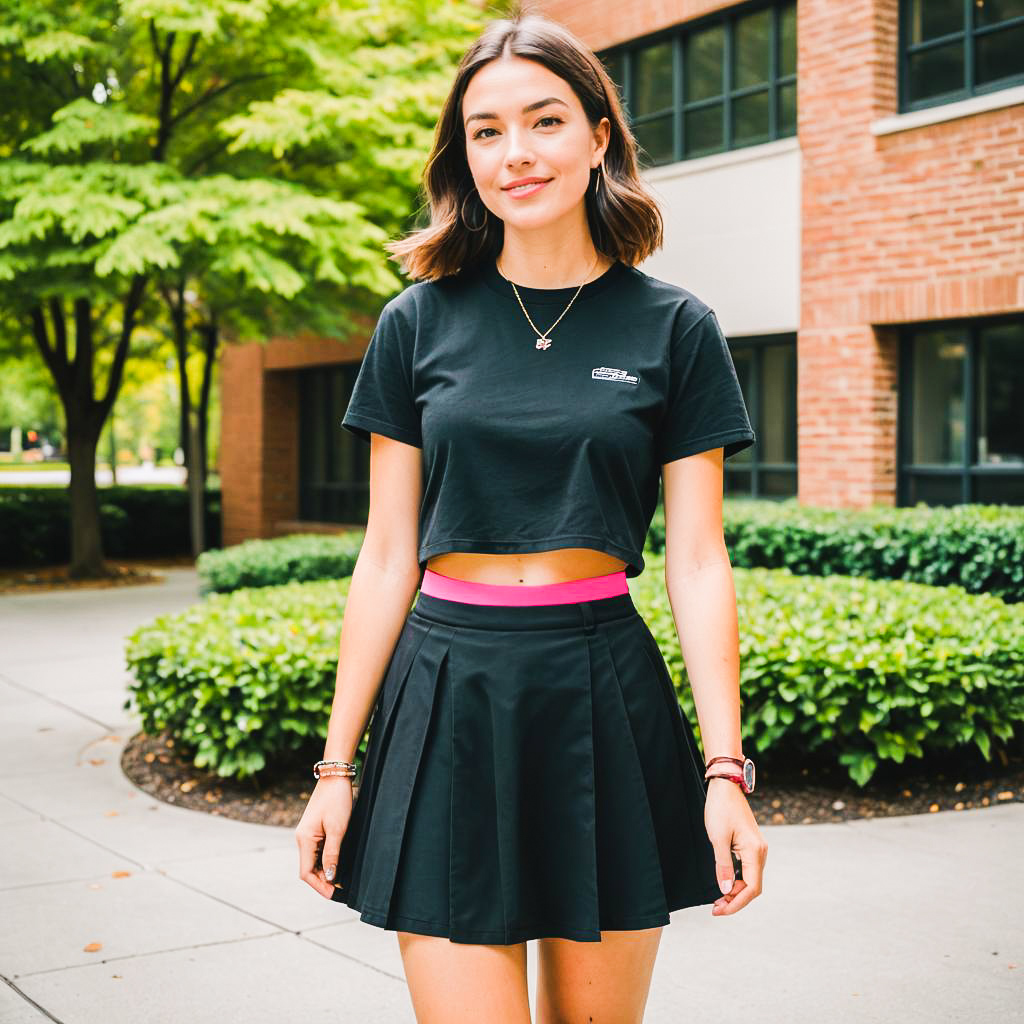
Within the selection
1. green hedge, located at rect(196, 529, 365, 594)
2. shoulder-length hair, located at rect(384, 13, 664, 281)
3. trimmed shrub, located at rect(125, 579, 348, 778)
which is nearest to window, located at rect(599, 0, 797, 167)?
green hedge, located at rect(196, 529, 365, 594)

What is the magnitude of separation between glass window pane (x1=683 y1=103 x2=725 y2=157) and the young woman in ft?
41.3

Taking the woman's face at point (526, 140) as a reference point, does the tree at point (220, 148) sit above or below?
above

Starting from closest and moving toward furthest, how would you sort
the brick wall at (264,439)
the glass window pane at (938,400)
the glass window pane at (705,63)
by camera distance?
the glass window pane at (938,400), the glass window pane at (705,63), the brick wall at (264,439)

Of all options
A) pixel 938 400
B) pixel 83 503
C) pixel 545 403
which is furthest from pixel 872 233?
pixel 545 403

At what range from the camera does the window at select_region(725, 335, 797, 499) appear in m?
13.8

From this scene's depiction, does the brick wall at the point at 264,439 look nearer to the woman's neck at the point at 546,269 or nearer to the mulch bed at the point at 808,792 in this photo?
the mulch bed at the point at 808,792

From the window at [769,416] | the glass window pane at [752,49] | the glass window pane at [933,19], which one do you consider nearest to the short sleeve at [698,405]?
the glass window pane at [933,19]

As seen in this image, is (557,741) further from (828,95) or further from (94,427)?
(94,427)

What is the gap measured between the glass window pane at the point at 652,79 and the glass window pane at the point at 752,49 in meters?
1.01

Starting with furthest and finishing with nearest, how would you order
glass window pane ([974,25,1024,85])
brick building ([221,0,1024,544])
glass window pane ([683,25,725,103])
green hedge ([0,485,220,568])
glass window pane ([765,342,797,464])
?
1. green hedge ([0,485,220,568])
2. glass window pane ([683,25,725,103])
3. glass window pane ([765,342,797,464])
4. brick building ([221,0,1024,544])
5. glass window pane ([974,25,1024,85])

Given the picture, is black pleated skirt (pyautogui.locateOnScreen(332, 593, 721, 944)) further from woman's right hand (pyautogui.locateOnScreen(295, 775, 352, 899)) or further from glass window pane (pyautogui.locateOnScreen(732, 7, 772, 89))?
glass window pane (pyautogui.locateOnScreen(732, 7, 772, 89))

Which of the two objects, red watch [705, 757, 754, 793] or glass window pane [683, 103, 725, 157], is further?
glass window pane [683, 103, 725, 157]

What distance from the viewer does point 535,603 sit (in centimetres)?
226

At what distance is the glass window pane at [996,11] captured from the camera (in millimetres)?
11438
